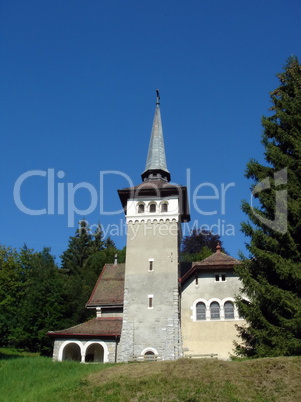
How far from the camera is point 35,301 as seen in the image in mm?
43469

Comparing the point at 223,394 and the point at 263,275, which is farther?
the point at 263,275

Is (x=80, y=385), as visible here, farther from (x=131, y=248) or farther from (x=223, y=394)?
(x=131, y=248)

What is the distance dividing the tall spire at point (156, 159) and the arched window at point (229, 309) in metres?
12.6

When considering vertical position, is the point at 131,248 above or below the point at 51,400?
above

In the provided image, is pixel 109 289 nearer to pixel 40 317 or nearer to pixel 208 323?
pixel 208 323

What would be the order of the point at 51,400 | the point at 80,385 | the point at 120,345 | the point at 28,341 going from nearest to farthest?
the point at 51,400
the point at 80,385
the point at 120,345
the point at 28,341

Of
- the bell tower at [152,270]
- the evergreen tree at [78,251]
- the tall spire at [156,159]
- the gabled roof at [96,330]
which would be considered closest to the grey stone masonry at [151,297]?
the bell tower at [152,270]

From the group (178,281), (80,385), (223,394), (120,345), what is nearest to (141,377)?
(80,385)

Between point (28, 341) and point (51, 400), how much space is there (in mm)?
28835

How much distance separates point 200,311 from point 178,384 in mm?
14389

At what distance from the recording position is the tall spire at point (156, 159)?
37.4 m

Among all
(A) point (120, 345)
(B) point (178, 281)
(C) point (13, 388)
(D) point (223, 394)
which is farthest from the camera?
(B) point (178, 281)

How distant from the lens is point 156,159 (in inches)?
1508

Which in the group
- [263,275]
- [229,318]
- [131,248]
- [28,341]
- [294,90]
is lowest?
[28,341]
